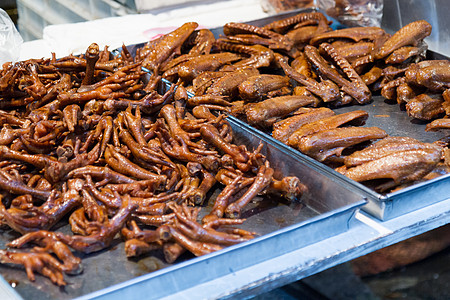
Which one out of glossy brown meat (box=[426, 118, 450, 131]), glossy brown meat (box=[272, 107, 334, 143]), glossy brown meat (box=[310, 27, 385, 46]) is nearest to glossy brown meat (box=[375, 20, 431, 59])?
glossy brown meat (box=[310, 27, 385, 46])

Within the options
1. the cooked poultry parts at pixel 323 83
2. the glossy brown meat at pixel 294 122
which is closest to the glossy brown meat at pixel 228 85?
the cooked poultry parts at pixel 323 83

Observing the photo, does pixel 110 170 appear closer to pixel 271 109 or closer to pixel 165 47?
pixel 271 109

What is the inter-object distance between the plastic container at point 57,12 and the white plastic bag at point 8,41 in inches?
51.4

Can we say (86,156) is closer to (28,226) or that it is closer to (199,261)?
(28,226)

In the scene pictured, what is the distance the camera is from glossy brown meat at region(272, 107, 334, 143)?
8.60 ft

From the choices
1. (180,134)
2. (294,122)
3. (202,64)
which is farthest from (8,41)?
(294,122)

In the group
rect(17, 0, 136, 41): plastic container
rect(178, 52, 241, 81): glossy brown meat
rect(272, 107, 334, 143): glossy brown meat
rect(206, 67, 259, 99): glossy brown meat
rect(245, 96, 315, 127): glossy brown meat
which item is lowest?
rect(272, 107, 334, 143): glossy brown meat

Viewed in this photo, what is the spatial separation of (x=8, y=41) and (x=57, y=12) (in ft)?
6.52

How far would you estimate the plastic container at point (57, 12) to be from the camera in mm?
4969

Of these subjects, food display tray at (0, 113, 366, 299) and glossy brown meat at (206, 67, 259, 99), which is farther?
glossy brown meat at (206, 67, 259, 99)

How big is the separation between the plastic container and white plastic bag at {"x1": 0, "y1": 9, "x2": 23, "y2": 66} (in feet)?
4.28

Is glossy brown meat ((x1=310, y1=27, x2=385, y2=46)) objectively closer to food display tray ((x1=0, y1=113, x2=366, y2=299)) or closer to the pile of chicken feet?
the pile of chicken feet

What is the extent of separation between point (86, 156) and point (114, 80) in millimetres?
710

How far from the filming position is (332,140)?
239cm
